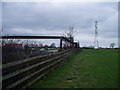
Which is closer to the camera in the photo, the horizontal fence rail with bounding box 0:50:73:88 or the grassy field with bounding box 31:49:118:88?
the horizontal fence rail with bounding box 0:50:73:88

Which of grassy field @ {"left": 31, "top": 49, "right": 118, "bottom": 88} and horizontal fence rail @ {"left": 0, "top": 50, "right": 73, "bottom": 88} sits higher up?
horizontal fence rail @ {"left": 0, "top": 50, "right": 73, "bottom": 88}

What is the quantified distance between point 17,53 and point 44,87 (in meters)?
1.26

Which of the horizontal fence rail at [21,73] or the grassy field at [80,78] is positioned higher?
the horizontal fence rail at [21,73]

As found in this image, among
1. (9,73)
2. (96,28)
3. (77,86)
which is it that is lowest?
(77,86)

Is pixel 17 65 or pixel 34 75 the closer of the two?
pixel 17 65

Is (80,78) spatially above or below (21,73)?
below

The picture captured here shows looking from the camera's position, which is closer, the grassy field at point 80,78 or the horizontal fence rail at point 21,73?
the horizontal fence rail at point 21,73


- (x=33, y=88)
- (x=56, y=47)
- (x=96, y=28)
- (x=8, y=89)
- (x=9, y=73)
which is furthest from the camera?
(x=96, y=28)

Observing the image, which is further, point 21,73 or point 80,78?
point 80,78

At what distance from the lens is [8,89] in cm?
347

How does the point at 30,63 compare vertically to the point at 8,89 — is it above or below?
above

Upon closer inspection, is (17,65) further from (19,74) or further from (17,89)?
(17,89)

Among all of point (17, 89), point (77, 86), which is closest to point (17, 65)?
point (17, 89)

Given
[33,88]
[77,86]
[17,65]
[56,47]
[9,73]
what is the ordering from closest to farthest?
[9,73], [17,65], [33,88], [77,86], [56,47]
